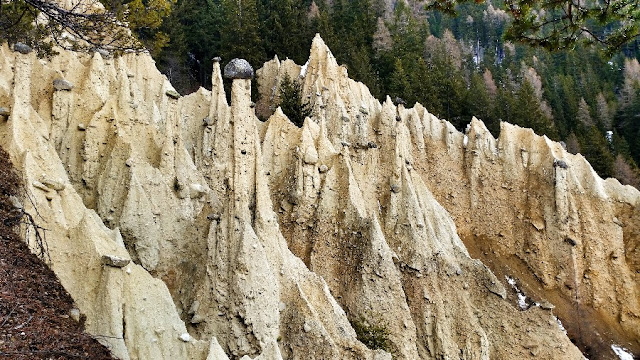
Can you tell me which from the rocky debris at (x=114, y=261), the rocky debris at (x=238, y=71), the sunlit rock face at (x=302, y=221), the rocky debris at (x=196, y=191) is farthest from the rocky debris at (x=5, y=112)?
the rocky debris at (x=238, y=71)

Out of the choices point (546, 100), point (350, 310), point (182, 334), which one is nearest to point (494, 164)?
point (350, 310)

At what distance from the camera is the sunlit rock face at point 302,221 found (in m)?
11.3

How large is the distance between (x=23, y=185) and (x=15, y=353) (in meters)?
5.23

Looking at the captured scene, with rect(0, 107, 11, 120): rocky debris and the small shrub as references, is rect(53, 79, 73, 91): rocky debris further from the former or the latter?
the small shrub

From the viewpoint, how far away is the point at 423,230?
21.3m

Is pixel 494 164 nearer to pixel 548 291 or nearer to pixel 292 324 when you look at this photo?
pixel 548 291

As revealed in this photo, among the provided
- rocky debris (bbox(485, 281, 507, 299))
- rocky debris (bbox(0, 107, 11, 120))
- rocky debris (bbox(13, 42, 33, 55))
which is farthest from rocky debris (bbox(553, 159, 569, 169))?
rocky debris (bbox(0, 107, 11, 120))

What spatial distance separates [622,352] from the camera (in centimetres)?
2378

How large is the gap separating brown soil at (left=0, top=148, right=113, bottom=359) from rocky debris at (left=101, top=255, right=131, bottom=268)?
951 millimetres

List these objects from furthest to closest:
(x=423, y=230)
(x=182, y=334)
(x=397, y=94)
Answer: (x=397, y=94)
(x=423, y=230)
(x=182, y=334)

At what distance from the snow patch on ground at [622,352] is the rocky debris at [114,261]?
24.6m

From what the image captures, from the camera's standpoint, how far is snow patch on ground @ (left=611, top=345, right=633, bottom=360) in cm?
Answer: 2350

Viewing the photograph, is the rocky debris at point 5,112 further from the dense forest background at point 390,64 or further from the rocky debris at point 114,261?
the dense forest background at point 390,64

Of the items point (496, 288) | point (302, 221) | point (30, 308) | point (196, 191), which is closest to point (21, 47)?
point (196, 191)
